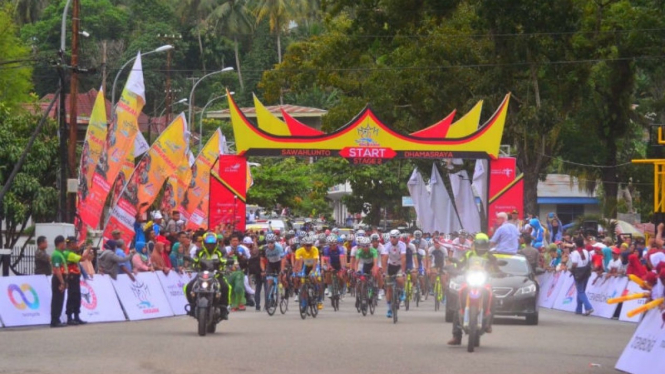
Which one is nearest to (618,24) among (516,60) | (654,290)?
(516,60)

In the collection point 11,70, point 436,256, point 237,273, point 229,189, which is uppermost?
point 11,70

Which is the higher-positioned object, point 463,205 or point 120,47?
point 120,47

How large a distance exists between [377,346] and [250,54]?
76931mm

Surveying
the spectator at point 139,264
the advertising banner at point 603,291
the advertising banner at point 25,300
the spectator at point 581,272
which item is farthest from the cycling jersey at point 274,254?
the advertising banner at point 603,291

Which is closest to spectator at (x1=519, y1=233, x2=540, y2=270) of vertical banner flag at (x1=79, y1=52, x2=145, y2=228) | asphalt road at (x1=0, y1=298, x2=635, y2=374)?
asphalt road at (x1=0, y1=298, x2=635, y2=374)

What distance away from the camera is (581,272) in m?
28.7

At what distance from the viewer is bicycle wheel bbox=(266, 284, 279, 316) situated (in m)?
27.7

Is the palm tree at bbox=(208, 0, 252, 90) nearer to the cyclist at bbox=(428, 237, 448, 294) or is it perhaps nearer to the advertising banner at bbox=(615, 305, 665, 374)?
the cyclist at bbox=(428, 237, 448, 294)

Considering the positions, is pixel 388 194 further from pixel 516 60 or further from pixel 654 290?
pixel 654 290

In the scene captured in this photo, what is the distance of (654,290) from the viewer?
14.5m

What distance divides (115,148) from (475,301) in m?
15.3

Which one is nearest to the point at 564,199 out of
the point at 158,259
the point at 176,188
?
the point at 176,188

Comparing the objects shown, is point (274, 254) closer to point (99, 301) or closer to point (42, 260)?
point (99, 301)

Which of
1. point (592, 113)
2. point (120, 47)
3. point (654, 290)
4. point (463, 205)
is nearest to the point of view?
point (654, 290)
